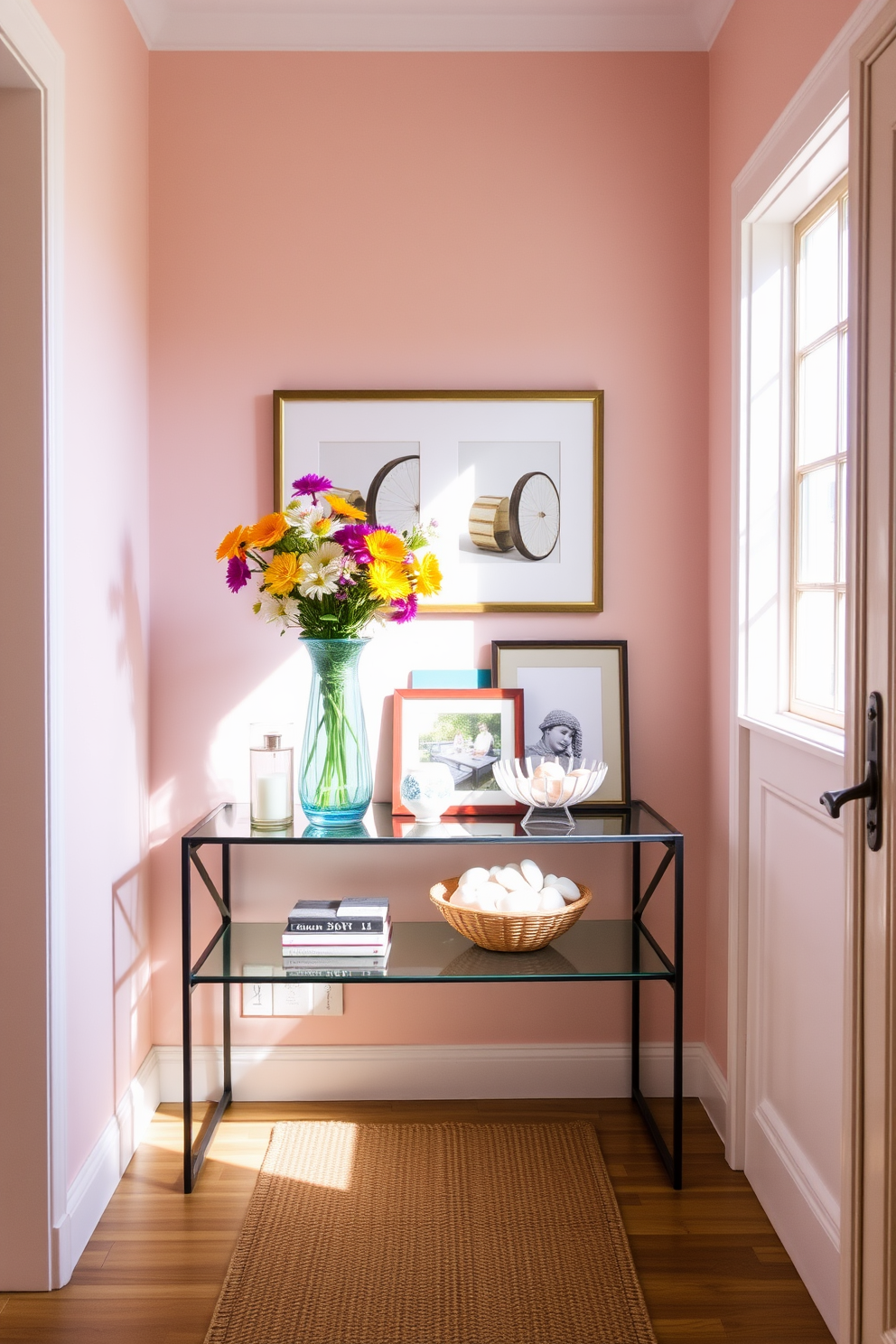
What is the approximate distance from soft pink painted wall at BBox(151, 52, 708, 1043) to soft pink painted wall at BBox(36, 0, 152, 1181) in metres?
0.10

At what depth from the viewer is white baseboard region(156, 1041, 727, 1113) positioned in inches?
101

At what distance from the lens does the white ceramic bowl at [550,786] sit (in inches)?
88.7

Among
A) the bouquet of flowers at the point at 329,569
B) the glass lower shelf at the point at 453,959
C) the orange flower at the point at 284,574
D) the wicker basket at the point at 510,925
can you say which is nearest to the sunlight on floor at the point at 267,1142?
A: the glass lower shelf at the point at 453,959

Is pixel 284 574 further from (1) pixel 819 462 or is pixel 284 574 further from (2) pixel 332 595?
(1) pixel 819 462

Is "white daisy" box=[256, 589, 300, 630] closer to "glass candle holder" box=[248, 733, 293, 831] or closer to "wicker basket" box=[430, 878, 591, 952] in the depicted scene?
"glass candle holder" box=[248, 733, 293, 831]

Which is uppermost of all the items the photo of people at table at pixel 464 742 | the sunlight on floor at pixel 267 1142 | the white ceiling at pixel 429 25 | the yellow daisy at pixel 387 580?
the white ceiling at pixel 429 25

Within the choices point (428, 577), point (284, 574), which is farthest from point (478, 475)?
point (284, 574)

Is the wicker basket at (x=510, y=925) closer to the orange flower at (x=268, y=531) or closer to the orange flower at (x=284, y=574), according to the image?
the orange flower at (x=284, y=574)

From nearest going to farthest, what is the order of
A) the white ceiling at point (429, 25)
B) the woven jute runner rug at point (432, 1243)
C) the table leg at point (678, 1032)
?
1. the woven jute runner rug at point (432, 1243)
2. the table leg at point (678, 1032)
3. the white ceiling at point (429, 25)

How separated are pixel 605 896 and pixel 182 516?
1.46 meters

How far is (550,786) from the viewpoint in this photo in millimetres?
→ 2256

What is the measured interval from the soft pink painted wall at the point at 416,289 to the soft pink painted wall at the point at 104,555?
4.1 inches

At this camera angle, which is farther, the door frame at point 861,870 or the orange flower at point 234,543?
the orange flower at point 234,543

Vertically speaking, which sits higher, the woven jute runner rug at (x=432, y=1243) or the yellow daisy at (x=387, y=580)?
the yellow daisy at (x=387, y=580)
